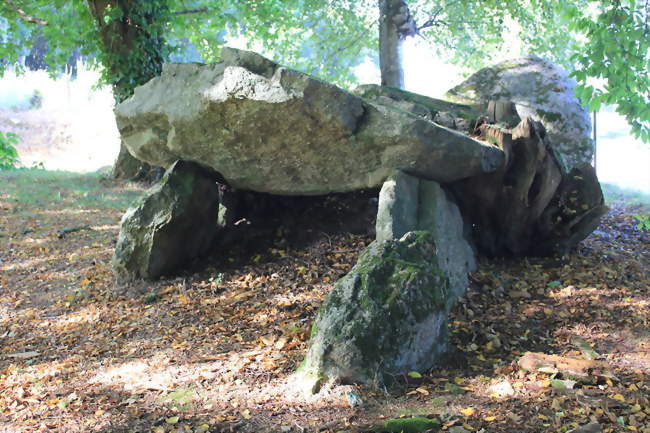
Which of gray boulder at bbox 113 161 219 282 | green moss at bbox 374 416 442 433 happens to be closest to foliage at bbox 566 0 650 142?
green moss at bbox 374 416 442 433

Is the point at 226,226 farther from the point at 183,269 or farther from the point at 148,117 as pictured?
the point at 148,117

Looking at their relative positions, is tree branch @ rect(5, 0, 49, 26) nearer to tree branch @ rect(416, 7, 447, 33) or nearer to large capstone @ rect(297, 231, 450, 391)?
tree branch @ rect(416, 7, 447, 33)

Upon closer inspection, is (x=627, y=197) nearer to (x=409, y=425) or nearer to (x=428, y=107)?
(x=428, y=107)

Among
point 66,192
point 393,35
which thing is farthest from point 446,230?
point 66,192

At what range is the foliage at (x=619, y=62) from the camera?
4.06 meters

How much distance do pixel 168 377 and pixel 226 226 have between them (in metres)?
2.73

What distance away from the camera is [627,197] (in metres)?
10.9

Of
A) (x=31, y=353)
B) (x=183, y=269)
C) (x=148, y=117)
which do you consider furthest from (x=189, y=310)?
(x=148, y=117)

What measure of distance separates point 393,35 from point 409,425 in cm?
1027

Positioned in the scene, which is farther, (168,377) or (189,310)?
(189,310)

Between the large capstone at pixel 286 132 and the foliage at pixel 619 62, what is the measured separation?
1.19 meters

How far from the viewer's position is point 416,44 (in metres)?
15.8

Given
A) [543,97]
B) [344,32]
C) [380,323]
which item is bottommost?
[380,323]

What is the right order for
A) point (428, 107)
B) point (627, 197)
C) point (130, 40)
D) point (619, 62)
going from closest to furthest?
1. point (619, 62)
2. point (428, 107)
3. point (130, 40)
4. point (627, 197)
